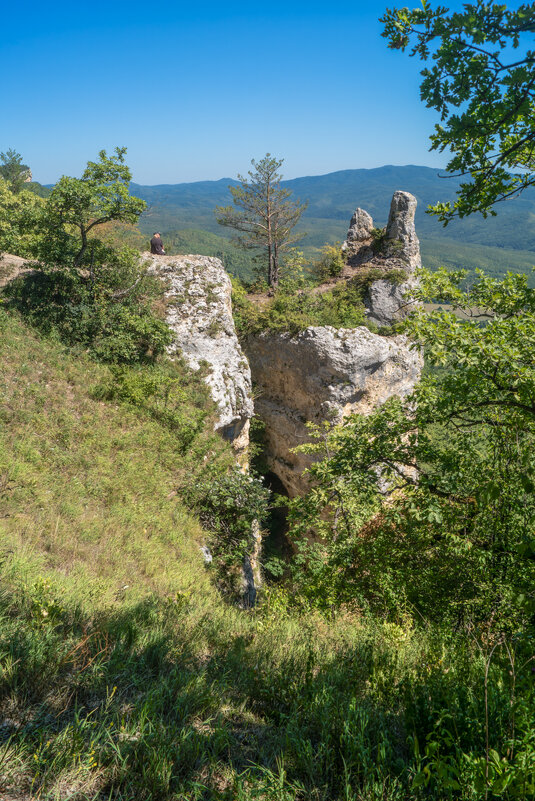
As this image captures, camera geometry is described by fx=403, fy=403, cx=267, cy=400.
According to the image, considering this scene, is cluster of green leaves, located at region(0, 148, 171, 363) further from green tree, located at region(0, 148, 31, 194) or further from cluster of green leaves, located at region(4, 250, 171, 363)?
green tree, located at region(0, 148, 31, 194)

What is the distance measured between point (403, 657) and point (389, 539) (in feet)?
12.8

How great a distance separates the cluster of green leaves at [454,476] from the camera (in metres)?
4.98

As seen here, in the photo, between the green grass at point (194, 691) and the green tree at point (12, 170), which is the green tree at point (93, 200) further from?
the green tree at point (12, 170)

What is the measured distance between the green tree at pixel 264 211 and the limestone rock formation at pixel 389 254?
3.60m

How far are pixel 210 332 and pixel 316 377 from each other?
5.52 metres

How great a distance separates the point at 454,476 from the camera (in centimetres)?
588

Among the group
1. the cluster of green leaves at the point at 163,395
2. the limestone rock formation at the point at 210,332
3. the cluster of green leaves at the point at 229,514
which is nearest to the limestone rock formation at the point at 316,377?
the limestone rock formation at the point at 210,332

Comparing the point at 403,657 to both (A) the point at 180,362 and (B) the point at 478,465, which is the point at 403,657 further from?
(A) the point at 180,362

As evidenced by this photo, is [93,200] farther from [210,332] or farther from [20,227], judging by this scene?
[210,332]

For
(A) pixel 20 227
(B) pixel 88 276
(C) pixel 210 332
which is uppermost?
(A) pixel 20 227

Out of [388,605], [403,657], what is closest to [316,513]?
[388,605]

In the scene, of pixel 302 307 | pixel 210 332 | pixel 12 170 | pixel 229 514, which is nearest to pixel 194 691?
pixel 229 514

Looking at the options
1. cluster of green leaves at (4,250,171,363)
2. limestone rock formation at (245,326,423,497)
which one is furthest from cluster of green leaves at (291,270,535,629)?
limestone rock formation at (245,326,423,497)

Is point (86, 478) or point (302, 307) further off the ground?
point (302, 307)
